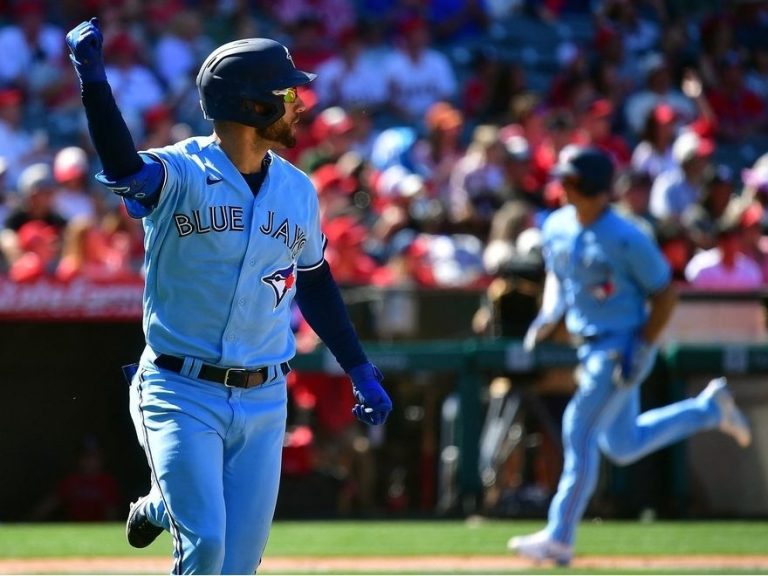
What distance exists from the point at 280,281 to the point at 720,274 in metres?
7.88

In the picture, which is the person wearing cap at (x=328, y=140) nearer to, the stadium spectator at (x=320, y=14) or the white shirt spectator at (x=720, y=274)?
the stadium spectator at (x=320, y=14)

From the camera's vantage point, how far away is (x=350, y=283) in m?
11.0

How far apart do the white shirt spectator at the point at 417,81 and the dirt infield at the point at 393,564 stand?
7770 mm

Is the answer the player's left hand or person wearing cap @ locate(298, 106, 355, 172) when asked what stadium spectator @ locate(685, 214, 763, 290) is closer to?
person wearing cap @ locate(298, 106, 355, 172)

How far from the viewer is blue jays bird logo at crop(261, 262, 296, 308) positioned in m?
4.42

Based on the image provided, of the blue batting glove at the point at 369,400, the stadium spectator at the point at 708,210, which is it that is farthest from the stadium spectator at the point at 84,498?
the blue batting glove at the point at 369,400

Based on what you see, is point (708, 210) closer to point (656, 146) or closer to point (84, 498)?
point (656, 146)

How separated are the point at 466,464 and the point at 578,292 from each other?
2.76 m

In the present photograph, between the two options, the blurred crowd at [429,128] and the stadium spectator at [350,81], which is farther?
the stadium spectator at [350,81]

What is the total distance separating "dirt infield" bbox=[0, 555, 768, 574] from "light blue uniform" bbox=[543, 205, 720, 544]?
0.37 metres

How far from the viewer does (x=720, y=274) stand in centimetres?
1177

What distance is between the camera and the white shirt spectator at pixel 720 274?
11.7m

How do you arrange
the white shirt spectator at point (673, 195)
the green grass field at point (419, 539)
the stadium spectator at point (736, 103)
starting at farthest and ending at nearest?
the stadium spectator at point (736, 103)
the white shirt spectator at point (673, 195)
the green grass field at point (419, 539)

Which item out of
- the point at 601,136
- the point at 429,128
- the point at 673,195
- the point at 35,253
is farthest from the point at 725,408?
the point at 601,136
